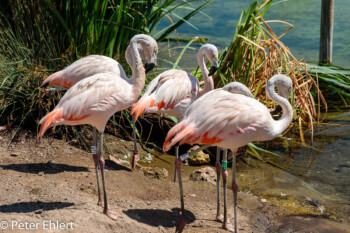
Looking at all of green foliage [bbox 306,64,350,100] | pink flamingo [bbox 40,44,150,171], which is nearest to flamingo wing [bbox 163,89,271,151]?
pink flamingo [bbox 40,44,150,171]

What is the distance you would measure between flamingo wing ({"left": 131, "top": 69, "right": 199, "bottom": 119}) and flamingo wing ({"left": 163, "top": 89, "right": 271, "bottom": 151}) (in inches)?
34.8

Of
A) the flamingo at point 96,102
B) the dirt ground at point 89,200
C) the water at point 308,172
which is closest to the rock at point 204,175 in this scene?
the dirt ground at point 89,200

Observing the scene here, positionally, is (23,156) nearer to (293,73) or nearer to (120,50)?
(120,50)

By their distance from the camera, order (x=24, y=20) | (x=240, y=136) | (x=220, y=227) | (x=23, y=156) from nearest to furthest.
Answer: (x=240, y=136), (x=220, y=227), (x=23, y=156), (x=24, y=20)

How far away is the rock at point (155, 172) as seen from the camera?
5328 millimetres

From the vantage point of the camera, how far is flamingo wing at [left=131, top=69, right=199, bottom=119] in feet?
16.2

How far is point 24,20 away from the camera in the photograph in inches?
234

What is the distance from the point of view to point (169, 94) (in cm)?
500

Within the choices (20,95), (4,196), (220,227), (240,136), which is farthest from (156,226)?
(20,95)

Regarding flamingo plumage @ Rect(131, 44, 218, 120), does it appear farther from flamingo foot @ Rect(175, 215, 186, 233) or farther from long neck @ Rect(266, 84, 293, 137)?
flamingo foot @ Rect(175, 215, 186, 233)

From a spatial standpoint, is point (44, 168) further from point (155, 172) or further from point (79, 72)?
point (155, 172)

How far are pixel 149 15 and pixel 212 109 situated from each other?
244 centimetres

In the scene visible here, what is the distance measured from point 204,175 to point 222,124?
141cm

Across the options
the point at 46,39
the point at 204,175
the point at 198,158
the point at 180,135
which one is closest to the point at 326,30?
the point at 198,158
